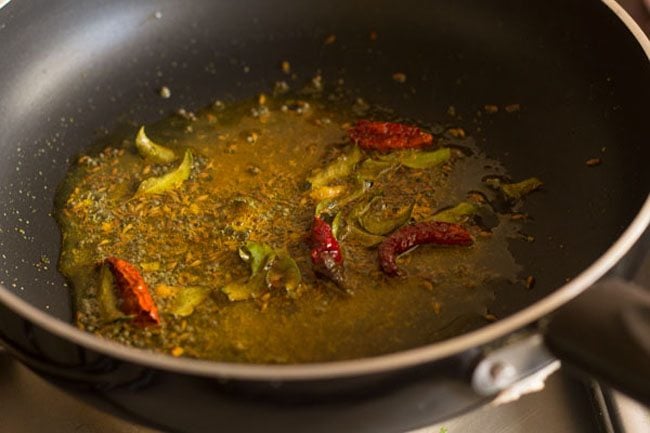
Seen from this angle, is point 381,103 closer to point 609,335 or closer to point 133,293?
point 133,293

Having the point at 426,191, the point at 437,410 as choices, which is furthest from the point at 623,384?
the point at 426,191

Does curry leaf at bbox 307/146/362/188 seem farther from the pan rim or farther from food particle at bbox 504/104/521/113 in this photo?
the pan rim

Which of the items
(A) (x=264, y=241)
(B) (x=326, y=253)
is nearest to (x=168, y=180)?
(A) (x=264, y=241)

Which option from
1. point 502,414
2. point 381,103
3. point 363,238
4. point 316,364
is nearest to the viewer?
point 316,364

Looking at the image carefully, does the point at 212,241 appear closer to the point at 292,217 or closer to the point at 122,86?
the point at 292,217

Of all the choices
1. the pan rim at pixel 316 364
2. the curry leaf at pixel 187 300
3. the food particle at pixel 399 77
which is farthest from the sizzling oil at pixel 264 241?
the pan rim at pixel 316 364

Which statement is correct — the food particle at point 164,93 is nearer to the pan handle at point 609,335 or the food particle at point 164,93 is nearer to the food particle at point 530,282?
the food particle at point 530,282
